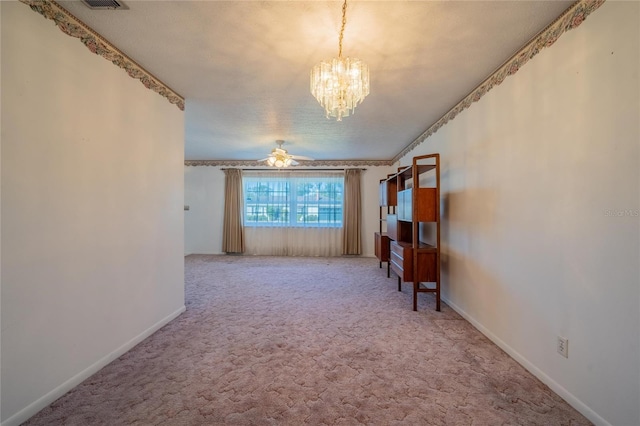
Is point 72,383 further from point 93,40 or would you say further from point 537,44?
point 537,44

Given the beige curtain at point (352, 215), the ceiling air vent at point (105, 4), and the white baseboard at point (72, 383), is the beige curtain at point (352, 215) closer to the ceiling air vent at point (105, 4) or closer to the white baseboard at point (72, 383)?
the white baseboard at point (72, 383)

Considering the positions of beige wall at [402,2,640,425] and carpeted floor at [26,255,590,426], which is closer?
beige wall at [402,2,640,425]

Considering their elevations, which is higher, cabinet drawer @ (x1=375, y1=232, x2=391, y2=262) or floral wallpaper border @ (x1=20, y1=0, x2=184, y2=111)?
floral wallpaper border @ (x1=20, y1=0, x2=184, y2=111)

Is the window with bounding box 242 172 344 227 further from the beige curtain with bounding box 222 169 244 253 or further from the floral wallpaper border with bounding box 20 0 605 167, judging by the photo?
the floral wallpaper border with bounding box 20 0 605 167

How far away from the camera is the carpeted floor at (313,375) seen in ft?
4.92

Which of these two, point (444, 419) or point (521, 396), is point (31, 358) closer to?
point (444, 419)

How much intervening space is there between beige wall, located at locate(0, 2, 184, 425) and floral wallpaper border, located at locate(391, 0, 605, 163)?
323 cm

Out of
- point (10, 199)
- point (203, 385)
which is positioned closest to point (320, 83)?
point (10, 199)

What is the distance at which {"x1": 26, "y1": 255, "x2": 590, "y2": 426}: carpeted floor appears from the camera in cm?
150

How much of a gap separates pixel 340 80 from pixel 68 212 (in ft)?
6.59

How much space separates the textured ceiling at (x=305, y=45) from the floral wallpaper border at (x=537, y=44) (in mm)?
51

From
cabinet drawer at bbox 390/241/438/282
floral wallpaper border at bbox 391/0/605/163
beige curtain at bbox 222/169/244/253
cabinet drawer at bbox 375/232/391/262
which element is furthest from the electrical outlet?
beige curtain at bbox 222/169/244/253

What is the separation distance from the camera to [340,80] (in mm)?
1734

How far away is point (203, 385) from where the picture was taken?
5.76 feet
